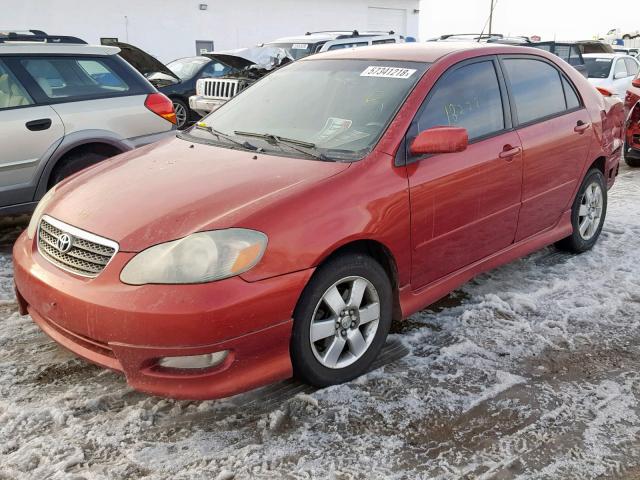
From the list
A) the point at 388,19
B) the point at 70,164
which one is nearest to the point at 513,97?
the point at 70,164

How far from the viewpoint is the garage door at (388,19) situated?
2522 cm

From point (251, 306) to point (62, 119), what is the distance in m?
3.45

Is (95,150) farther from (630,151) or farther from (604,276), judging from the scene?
(630,151)

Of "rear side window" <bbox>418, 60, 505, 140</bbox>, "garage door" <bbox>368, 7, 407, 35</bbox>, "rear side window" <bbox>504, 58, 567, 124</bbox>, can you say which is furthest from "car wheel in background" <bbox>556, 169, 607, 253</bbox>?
"garage door" <bbox>368, 7, 407, 35</bbox>

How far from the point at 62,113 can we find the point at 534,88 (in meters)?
3.77

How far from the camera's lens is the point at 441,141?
3.18m

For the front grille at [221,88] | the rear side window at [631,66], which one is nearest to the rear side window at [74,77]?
the front grille at [221,88]

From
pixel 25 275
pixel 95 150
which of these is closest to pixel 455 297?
pixel 25 275

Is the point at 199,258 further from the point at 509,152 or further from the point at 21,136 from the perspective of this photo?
the point at 21,136

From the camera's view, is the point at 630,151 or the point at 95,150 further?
the point at 630,151

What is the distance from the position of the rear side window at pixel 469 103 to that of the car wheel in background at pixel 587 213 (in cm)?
131

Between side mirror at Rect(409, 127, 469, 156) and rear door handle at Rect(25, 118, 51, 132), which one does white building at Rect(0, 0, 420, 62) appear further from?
side mirror at Rect(409, 127, 469, 156)

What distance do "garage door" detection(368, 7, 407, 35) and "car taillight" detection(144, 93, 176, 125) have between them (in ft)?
68.6

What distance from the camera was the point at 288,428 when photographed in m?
2.79
